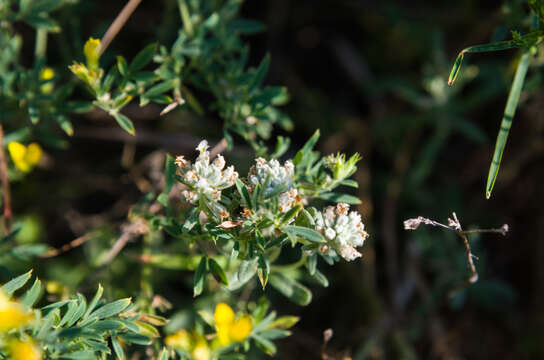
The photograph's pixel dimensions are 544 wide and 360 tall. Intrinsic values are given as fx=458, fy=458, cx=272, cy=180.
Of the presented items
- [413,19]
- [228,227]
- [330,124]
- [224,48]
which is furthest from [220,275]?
[413,19]

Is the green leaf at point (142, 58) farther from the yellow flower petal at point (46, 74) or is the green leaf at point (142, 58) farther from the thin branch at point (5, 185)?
the thin branch at point (5, 185)

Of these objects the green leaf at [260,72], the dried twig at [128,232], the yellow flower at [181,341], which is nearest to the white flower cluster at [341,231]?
the yellow flower at [181,341]

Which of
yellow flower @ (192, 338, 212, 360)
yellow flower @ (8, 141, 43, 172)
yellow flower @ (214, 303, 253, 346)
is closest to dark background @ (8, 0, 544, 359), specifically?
yellow flower @ (8, 141, 43, 172)

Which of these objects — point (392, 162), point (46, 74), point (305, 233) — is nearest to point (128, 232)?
point (46, 74)

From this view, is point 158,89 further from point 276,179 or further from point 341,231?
point 341,231

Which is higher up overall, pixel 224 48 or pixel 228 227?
pixel 224 48

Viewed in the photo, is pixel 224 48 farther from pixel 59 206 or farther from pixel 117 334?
pixel 59 206
